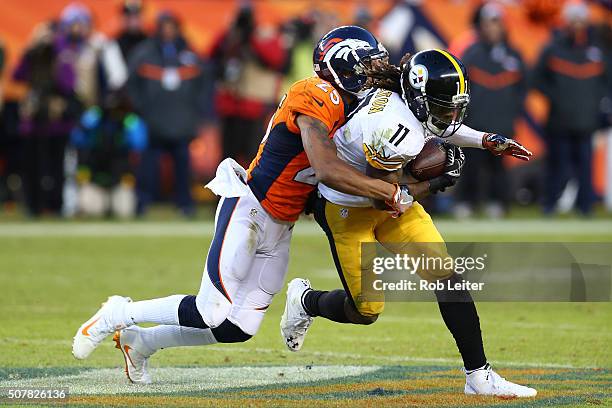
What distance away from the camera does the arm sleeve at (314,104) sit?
17.9 ft

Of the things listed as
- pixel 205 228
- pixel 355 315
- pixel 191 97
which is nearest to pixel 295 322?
pixel 355 315

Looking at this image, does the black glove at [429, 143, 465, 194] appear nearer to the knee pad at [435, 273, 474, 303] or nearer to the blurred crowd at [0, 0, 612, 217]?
the knee pad at [435, 273, 474, 303]

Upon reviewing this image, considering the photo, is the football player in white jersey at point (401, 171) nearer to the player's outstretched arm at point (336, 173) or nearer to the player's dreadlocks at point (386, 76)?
the player's dreadlocks at point (386, 76)

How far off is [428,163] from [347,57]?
1.86 ft

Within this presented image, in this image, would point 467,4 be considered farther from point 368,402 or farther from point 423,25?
point 368,402

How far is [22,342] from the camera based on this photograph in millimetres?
7062

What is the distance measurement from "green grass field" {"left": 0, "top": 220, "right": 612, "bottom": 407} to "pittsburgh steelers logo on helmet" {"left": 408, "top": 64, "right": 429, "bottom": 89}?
128cm

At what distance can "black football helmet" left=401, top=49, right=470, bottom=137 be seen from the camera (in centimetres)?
543

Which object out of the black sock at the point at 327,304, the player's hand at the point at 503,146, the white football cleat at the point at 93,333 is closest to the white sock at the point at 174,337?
the white football cleat at the point at 93,333

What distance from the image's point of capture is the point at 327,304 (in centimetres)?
605

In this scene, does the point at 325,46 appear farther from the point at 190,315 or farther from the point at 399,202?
the point at 190,315

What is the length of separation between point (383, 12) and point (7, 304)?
8.70 metres

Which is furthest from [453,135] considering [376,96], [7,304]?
[7,304]

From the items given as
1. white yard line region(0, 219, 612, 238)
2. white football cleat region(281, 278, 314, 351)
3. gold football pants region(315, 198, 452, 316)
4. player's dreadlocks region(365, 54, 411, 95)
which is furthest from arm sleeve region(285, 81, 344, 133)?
white yard line region(0, 219, 612, 238)
